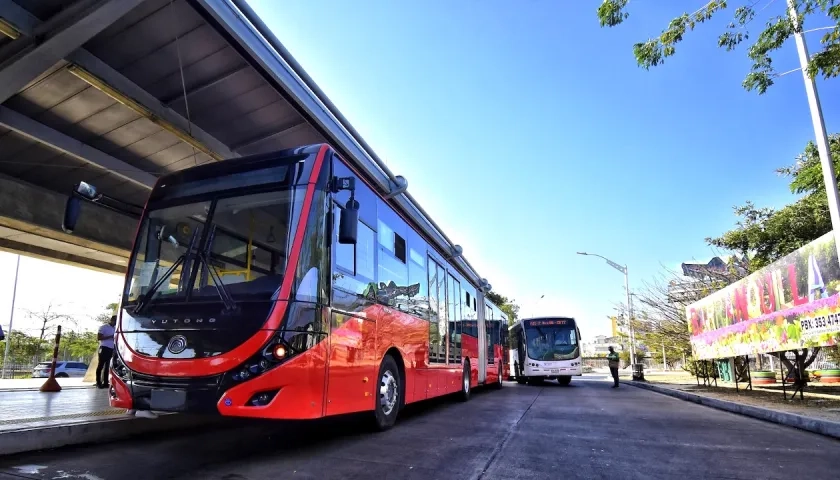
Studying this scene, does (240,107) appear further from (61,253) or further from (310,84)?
(61,253)

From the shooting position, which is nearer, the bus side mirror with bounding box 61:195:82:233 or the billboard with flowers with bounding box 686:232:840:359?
the bus side mirror with bounding box 61:195:82:233

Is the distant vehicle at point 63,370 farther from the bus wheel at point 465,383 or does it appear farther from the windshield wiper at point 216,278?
the windshield wiper at point 216,278

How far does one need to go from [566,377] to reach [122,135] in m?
19.9

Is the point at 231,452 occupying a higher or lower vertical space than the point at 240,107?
lower

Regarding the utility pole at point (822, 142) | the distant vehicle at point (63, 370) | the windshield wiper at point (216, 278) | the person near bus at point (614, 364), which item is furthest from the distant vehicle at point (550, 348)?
the distant vehicle at point (63, 370)

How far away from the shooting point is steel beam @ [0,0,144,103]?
5512 mm

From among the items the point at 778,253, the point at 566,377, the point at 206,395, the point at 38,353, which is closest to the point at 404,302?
the point at 206,395

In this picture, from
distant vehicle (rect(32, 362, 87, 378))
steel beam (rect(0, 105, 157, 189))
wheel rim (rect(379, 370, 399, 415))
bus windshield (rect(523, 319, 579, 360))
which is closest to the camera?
wheel rim (rect(379, 370, 399, 415))

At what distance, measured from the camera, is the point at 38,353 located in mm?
41406

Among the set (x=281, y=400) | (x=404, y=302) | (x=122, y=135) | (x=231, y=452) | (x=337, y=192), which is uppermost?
(x=122, y=135)

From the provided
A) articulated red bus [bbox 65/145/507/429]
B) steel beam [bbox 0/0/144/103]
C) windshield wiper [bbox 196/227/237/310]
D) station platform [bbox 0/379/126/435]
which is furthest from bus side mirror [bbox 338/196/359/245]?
station platform [bbox 0/379/126/435]

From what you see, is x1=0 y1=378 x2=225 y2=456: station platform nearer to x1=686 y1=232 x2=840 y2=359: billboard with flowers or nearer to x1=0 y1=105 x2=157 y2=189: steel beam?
x1=0 y1=105 x2=157 y2=189: steel beam

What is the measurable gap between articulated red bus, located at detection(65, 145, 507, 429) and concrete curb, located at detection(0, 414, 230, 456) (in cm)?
96

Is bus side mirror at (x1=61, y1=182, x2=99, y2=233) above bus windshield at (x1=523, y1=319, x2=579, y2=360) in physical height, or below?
above
